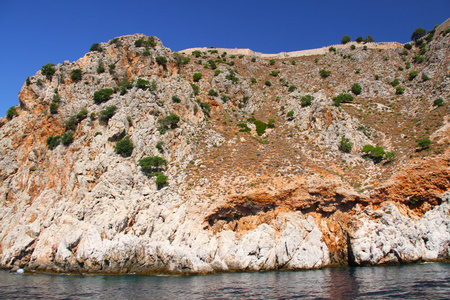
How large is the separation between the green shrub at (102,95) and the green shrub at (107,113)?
13.3ft

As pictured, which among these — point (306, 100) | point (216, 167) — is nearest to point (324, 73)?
point (306, 100)

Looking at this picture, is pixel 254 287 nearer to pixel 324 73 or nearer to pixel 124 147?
pixel 124 147

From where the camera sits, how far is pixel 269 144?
42.4 meters

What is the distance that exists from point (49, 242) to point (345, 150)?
3874 centimetres

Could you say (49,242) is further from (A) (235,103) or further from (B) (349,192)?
(A) (235,103)

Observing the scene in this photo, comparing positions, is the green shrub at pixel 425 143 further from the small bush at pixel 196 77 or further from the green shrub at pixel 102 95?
the green shrub at pixel 102 95

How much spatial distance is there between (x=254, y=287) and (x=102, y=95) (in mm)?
38818

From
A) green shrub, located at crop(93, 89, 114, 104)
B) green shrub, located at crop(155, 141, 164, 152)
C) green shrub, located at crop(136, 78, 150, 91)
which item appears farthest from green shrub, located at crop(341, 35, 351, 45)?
green shrub, located at crop(93, 89, 114, 104)

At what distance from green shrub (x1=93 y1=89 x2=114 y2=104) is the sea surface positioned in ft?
93.6

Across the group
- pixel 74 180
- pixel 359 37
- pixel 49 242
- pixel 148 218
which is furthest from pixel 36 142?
pixel 359 37

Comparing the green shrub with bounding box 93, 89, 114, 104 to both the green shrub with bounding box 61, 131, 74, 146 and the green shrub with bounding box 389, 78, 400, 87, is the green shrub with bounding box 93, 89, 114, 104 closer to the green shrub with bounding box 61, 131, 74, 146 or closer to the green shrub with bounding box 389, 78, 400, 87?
the green shrub with bounding box 61, 131, 74, 146

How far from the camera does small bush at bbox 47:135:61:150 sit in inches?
1665

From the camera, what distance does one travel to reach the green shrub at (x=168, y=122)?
41.3m

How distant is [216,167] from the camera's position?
123 feet
